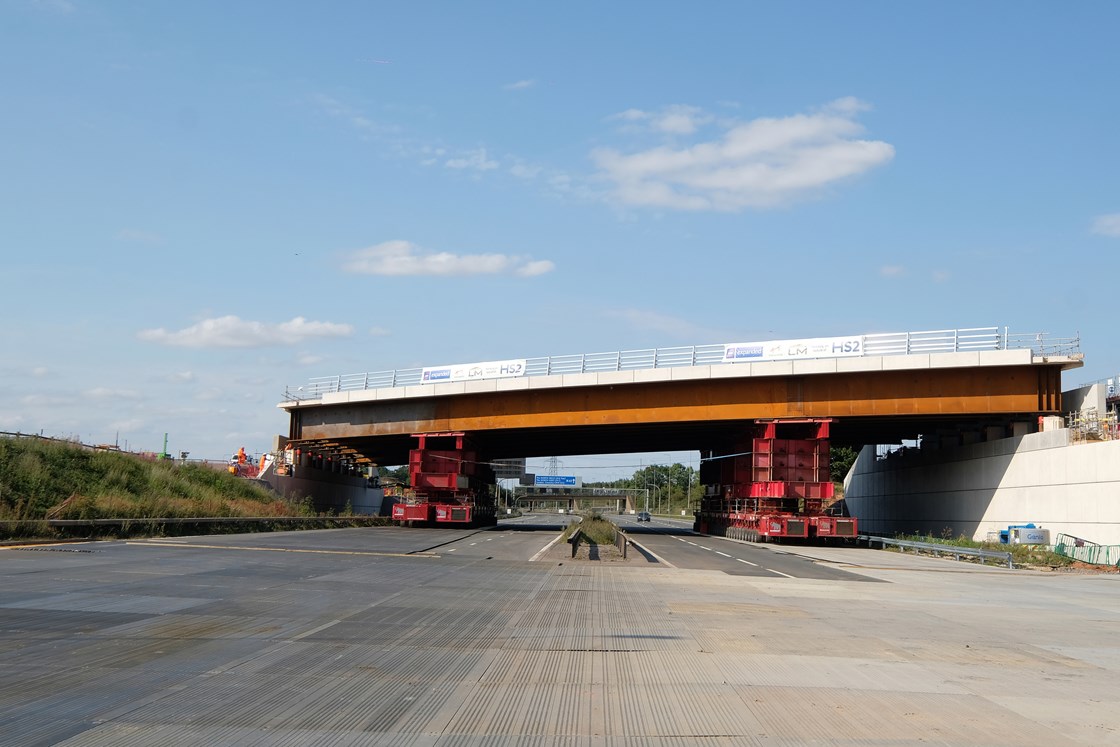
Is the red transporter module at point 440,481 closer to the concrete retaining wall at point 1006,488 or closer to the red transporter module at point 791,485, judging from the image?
the red transporter module at point 791,485

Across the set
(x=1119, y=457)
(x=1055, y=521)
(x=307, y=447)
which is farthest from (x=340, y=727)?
(x=307, y=447)

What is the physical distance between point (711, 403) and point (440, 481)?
17.7m

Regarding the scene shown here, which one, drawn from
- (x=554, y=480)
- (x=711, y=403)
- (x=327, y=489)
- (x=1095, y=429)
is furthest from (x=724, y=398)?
(x=554, y=480)

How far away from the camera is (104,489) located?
129 feet

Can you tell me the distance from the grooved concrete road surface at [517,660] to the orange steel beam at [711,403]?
77.2 ft

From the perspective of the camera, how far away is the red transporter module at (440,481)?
56719 millimetres

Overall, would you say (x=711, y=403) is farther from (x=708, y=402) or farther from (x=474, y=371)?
(x=474, y=371)

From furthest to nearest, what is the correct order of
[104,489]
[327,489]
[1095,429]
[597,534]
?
1. [327,489]
2. [597,534]
3. [1095,429]
4. [104,489]

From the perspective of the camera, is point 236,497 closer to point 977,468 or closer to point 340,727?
point 977,468

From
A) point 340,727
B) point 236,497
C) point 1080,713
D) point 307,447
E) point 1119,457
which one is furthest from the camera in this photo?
point 307,447

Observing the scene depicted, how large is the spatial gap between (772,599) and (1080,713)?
35.3ft

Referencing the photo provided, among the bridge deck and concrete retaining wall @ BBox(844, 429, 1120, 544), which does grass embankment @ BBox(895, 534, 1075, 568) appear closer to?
concrete retaining wall @ BBox(844, 429, 1120, 544)

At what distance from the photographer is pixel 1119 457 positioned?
34.1 m

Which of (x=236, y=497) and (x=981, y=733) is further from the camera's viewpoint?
(x=236, y=497)
